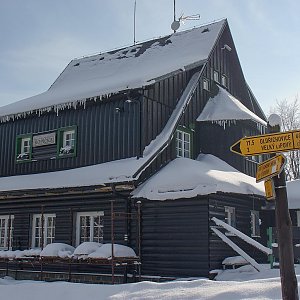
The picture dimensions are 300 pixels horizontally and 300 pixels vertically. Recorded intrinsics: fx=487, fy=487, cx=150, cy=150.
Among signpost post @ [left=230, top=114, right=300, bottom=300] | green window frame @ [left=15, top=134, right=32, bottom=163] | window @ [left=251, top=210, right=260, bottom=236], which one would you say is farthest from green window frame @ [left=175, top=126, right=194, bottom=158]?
signpost post @ [left=230, top=114, right=300, bottom=300]

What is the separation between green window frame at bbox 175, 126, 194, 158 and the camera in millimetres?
17297

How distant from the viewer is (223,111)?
18141 millimetres

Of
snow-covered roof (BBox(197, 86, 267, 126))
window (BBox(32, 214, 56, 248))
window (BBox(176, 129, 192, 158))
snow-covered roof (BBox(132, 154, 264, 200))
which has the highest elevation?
snow-covered roof (BBox(197, 86, 267, 126))

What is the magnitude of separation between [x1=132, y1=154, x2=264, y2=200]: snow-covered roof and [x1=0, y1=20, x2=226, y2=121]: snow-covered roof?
3.00 m

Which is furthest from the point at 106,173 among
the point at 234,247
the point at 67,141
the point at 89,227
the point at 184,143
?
the point at 234,247

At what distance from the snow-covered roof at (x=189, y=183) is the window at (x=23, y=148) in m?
5.68

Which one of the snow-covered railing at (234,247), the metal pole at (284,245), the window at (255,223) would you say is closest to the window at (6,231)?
the snow-covered railing at (234,247)

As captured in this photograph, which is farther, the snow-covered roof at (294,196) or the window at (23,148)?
the window at (23,148)

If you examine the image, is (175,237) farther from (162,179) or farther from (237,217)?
(237,217)

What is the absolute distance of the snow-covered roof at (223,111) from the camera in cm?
1797

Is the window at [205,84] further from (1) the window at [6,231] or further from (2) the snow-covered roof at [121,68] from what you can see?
(1) the window at [6,231]

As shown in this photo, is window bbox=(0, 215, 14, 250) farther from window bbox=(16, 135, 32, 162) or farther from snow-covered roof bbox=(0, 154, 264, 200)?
window bbox=(16, 135, 32, 162)

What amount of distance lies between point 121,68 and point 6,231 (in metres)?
8.26

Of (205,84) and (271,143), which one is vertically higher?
(205,84)
